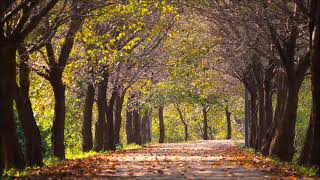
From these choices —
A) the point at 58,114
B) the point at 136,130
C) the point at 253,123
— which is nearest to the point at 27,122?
the point at 58,114

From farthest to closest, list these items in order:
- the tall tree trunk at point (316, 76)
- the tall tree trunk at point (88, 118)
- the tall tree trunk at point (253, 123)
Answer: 1. the tall tree trunk at point (253, 123)
2. the tall tree trunk at point (88, 118)
3. the tall tree trunk at point (316, 76)

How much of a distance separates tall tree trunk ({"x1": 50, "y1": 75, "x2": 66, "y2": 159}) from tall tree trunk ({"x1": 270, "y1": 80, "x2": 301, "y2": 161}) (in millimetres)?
7706

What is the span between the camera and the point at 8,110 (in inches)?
602

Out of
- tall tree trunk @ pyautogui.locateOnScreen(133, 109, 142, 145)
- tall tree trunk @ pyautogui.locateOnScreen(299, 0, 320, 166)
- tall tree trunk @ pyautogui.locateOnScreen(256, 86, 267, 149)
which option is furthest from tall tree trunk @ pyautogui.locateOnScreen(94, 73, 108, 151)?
tall tree trunk @ pyautogui.locateOnScreen(299, 0, 320, 166)

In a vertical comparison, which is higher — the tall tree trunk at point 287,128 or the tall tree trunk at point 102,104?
the tall tree trunk at point 102,104

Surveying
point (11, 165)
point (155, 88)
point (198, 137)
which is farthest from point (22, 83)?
point (198, 137)

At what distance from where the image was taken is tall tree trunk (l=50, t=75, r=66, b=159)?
22.3 meters

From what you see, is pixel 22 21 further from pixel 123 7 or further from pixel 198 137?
pixel 198 137

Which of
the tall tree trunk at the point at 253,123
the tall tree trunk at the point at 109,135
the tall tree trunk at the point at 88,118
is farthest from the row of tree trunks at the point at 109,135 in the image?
the tall tree trunk at the point at 253,123

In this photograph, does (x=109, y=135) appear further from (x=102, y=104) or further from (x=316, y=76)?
(x=316, y=76)

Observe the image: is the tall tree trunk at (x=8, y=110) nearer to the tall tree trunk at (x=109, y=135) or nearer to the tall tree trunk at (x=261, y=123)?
the tall tree trunk at (x=261, y=123)

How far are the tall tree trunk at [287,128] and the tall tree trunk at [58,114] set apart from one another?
303 inches

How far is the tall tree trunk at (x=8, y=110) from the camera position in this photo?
15281 millimetres

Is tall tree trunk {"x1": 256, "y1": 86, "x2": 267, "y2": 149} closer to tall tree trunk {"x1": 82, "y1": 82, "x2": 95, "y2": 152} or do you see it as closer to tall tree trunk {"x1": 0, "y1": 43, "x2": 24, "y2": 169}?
tall tree trunk {"x1": 82, "y1": 82, "x2": 95, "y2": 152}
